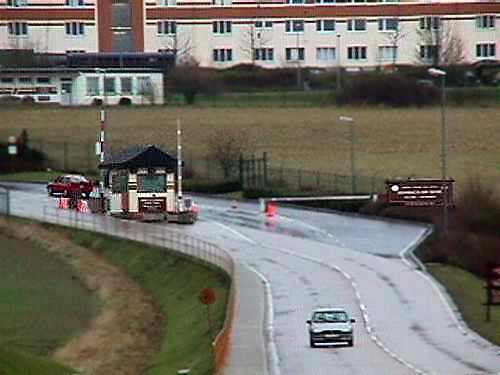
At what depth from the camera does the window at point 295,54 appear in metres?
123

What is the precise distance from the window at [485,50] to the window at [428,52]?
3.90 metres

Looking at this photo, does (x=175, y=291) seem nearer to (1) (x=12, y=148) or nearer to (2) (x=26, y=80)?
(1) (x=12, y=148)

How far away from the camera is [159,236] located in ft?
198

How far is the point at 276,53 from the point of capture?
403 ft

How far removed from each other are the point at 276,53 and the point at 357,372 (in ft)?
300

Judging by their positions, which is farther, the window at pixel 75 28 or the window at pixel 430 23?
the window at pixel 430 23

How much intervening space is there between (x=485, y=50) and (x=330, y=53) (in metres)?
11.2

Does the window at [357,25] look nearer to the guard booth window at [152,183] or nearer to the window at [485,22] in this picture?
the window at [485,22]

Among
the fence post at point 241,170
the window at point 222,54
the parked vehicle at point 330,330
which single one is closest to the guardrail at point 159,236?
the parked vehicle at point 330,330

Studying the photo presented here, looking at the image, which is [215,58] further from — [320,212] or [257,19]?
[320,212]

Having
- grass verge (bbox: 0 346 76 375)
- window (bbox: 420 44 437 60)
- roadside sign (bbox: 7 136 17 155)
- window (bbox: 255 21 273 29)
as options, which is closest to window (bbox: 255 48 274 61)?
window (bbox: 255 21 273 29)

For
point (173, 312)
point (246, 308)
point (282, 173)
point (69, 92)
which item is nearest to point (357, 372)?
point (246, 308)

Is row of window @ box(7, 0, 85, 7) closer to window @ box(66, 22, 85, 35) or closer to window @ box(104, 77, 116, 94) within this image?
window @ box(66, 22, 85, 35)

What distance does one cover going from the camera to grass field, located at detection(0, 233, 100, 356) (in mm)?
43688
